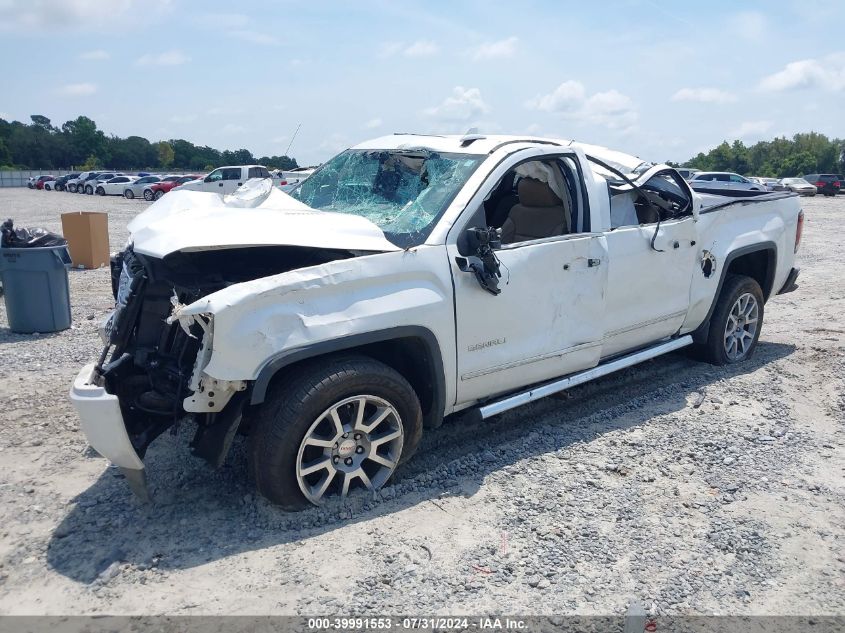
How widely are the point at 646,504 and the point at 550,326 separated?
1237 millimetres

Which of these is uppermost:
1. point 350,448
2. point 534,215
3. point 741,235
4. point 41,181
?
point 41,181

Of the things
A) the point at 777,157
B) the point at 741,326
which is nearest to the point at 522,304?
the point at 741,326

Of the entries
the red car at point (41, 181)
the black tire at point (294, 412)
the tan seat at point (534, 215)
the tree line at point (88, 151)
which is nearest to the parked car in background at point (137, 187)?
the red car at point (41, 181)

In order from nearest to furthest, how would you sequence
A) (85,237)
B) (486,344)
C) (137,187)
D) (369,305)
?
1. (369,305)
2. (486,344)
3. (85,237)
4. (137,187)

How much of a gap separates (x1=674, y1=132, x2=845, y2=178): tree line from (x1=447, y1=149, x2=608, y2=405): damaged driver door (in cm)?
7245

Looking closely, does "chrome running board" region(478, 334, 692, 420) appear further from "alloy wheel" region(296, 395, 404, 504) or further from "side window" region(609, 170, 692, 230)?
"side window" region(609, 170, 692, 230)

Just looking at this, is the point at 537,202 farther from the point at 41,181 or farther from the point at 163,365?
the point at 41,181

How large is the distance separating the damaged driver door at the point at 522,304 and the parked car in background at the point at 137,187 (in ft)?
132

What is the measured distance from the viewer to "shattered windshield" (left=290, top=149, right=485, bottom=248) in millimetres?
4316

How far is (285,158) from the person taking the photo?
653 centimetres

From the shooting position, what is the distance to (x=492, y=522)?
3.85m

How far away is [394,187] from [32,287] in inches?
193

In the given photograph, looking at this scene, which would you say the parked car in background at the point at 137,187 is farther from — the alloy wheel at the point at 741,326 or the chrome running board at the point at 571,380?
the chrome running board at the point at 571,380

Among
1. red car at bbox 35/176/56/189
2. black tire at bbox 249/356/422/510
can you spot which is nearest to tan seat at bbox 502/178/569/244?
black tire at bbox 249/356/422/510
